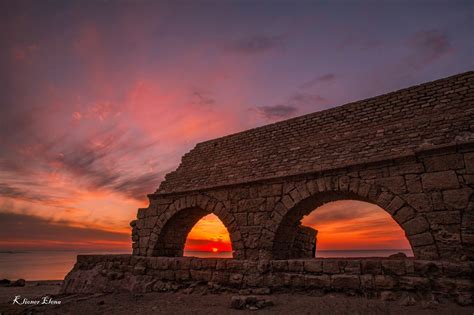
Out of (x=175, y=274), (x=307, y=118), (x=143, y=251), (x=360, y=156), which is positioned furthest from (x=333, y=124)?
(x=143, y=251)

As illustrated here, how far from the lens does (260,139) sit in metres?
9.35

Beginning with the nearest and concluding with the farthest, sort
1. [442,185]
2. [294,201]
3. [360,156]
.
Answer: [442,185]
[360,156]
[294,201]

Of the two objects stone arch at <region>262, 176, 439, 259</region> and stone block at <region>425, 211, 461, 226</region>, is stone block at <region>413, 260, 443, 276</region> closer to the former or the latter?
stone arch at <region>262, 176, 439, 259</region>

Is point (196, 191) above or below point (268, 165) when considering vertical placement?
below

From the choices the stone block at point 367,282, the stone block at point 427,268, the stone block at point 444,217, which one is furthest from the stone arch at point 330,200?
the stone block at point 367,282

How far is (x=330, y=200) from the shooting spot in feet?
24.4

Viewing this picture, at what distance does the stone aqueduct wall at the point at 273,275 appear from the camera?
4.96 meters

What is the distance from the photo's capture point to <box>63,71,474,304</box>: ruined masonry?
17.5 feet

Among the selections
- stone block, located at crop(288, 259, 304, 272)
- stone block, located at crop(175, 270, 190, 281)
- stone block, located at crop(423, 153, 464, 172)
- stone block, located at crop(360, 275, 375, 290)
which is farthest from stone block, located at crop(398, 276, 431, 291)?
stone block, located at crop(175, 270, 190, 281)

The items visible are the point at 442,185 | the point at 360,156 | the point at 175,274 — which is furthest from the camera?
the point at 175,274

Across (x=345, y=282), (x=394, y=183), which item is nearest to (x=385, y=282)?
(x=345, y=282)

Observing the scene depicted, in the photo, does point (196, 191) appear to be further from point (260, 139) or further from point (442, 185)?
point (442, 185)

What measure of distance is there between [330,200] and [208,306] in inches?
156

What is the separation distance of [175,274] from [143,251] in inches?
78.6
